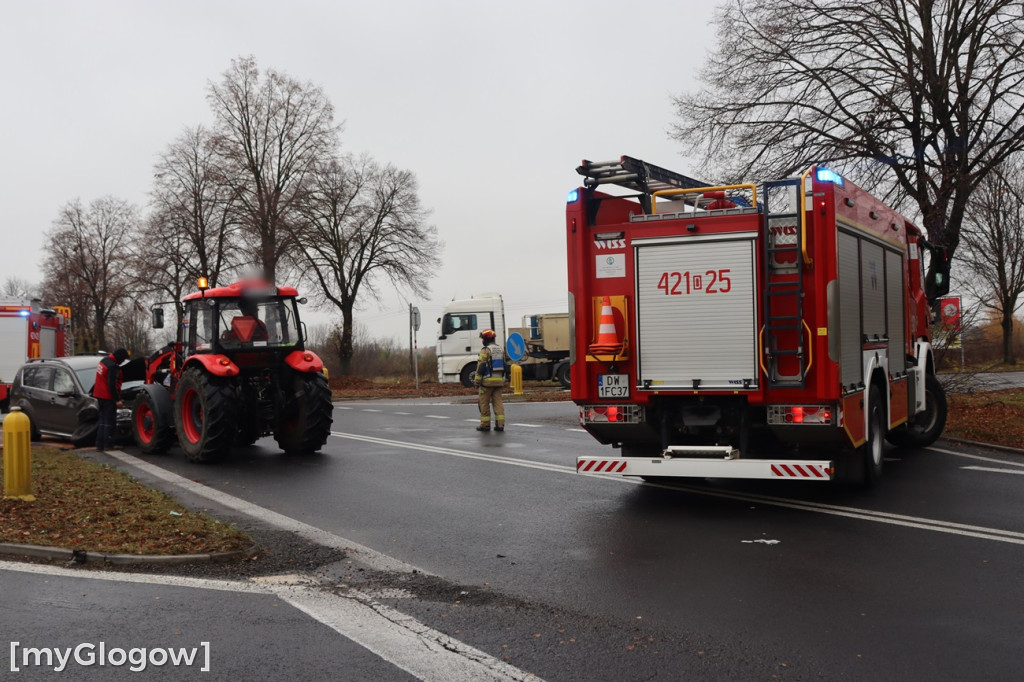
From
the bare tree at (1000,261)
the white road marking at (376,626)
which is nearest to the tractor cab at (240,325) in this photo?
the white road marking at (376,626)

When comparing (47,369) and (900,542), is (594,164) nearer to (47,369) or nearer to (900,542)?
(900,542)

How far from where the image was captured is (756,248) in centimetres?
859

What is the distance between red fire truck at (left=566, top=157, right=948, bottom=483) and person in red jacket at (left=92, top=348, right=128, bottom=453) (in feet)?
27.9

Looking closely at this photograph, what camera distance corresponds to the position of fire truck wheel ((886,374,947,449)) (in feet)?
43.7

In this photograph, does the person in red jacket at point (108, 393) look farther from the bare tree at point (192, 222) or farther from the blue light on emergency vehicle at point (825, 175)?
the bare tree at point (192, 222)

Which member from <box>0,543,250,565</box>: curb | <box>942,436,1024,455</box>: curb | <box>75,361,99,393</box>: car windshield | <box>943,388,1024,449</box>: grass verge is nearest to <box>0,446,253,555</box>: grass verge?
<box>0,543,250,565</box>: curb

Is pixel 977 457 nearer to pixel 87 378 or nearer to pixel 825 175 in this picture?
Answer: pixel 825 175

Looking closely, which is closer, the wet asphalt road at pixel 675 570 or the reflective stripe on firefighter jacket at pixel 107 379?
the wet asphalt road at pixel 675 570

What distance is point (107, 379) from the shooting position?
14500 mm

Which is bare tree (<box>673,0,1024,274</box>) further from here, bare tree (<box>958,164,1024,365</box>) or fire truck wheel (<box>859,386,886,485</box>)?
bare tree (<box>958,164,1024,365</box>)

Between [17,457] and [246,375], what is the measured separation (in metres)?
5.03

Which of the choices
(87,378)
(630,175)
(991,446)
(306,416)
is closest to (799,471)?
(630,175)

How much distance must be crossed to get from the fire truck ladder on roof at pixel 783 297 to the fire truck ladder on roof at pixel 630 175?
4.33 ft

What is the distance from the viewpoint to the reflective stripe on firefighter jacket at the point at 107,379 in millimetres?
14492
